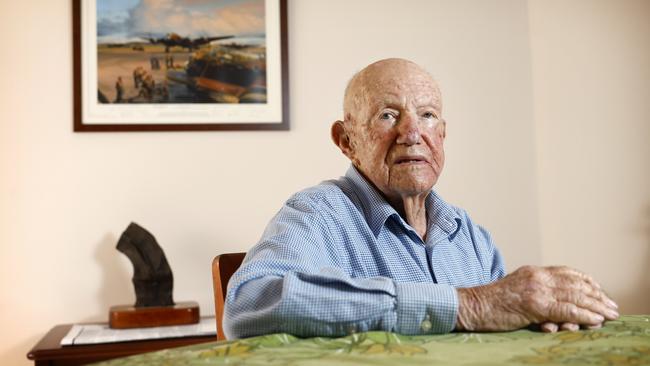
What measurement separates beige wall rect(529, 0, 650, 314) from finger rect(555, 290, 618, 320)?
1990mm

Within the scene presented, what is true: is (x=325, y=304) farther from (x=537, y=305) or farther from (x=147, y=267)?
(x=147, y=267)

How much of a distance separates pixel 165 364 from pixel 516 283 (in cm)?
62

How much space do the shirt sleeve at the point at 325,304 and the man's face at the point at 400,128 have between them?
491mm

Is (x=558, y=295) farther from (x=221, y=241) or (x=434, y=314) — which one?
(x=221, y=241)

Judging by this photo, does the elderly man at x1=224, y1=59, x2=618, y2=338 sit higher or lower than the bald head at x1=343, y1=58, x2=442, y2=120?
lower

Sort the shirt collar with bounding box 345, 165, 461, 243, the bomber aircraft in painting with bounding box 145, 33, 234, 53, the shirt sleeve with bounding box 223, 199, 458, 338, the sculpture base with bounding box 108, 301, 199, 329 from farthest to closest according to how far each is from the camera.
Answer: the bomber aircraft in painting with bounding box 145, 33, 234, 53 → the sculpture base with bounding box 108, 301, 199, 329 → the shirt collar with bounding box 345, 165, 461, 243 → the shirt sleeve with bounding box 223, 199, 458, 338

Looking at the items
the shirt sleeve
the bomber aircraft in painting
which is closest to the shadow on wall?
the bomber aircraft in painting

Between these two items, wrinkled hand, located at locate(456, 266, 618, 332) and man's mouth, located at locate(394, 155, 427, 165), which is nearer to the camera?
wrinkled hand, located at locate(456, 266, 618, 332)

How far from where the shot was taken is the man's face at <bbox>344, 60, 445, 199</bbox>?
1.69m

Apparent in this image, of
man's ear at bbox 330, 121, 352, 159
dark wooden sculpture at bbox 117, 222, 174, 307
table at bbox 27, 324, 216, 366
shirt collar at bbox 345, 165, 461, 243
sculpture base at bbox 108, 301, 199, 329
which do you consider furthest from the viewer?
dark wooden sculpture at bbox 117, 222, 174, 307

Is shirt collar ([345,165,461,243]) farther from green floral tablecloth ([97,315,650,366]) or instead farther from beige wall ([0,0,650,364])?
beige wall ([0,0,650,364])

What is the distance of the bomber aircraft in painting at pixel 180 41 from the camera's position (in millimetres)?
3002

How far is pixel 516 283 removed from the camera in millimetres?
1220

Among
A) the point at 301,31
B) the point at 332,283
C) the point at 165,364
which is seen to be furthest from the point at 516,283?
the point at 301,31
